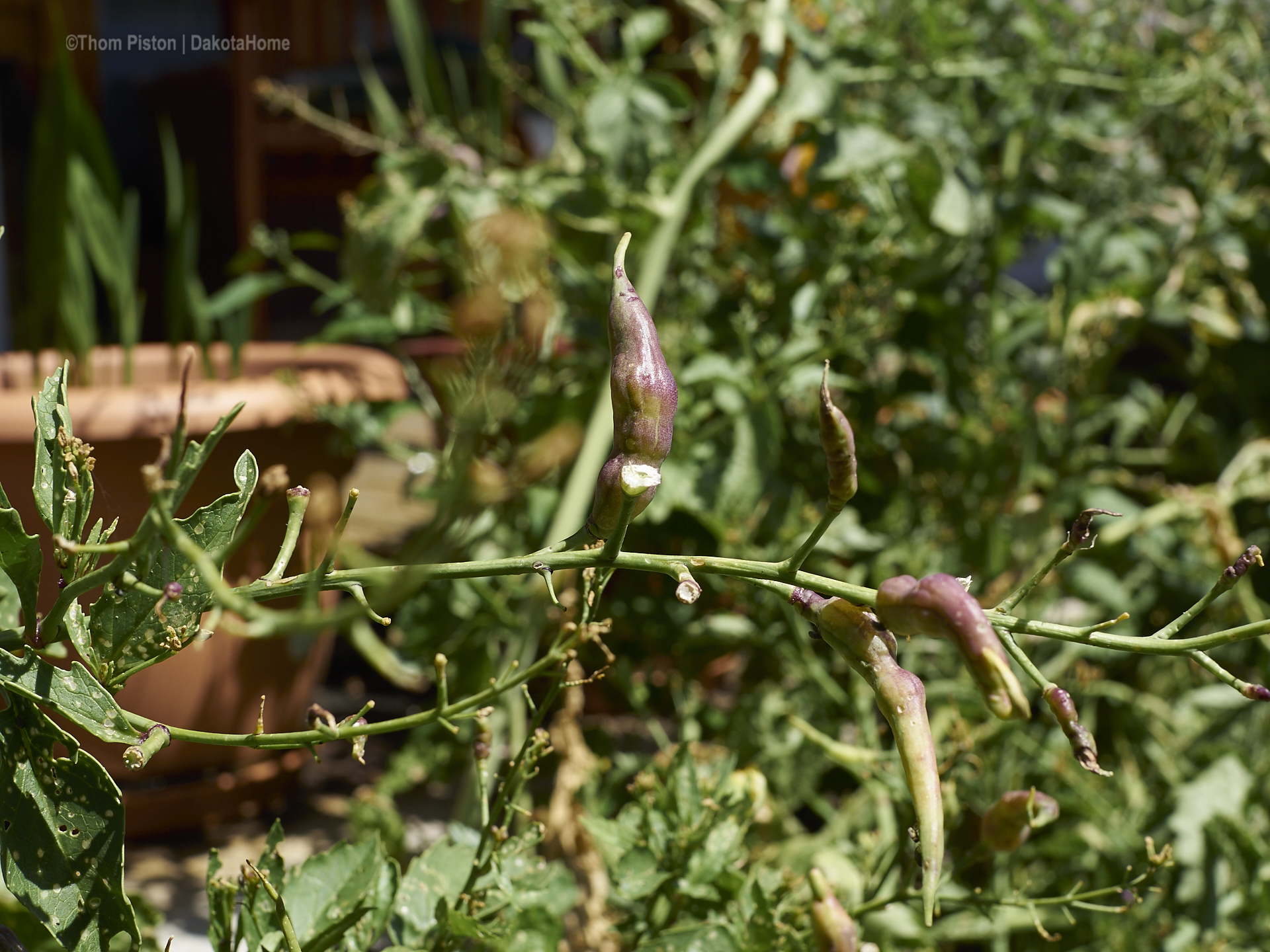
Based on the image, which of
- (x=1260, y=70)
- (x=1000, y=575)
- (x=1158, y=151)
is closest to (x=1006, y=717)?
(x=1000, y=575)

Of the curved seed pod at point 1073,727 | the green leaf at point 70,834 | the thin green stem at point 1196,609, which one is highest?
the thin green stem at point 1196,609

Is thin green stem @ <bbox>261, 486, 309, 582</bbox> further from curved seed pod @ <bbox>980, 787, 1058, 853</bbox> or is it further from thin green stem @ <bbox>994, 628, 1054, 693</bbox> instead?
curved seed pod @ <bbox>980, 787, 1058, 853</bbox>

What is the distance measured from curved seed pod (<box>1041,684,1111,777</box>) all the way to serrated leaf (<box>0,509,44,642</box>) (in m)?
0.36

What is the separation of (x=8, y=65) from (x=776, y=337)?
2.24m

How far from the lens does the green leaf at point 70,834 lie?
40 cm

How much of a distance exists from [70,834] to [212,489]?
812 millimetres

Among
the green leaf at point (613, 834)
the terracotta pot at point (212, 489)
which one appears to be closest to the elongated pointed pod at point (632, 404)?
the green leaf at point (613, 834)

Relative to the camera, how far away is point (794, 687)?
4.09 feet

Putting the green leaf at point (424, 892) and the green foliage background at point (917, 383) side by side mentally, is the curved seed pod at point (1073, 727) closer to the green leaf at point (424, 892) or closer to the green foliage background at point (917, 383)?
the green leaf at point (424, 892)

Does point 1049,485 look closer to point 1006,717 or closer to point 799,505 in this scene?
point 799,505

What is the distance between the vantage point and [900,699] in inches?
13.8

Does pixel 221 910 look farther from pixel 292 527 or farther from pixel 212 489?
pixel 212 489

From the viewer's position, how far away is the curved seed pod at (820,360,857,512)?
35 cm

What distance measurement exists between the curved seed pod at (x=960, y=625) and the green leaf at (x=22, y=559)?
308mm
